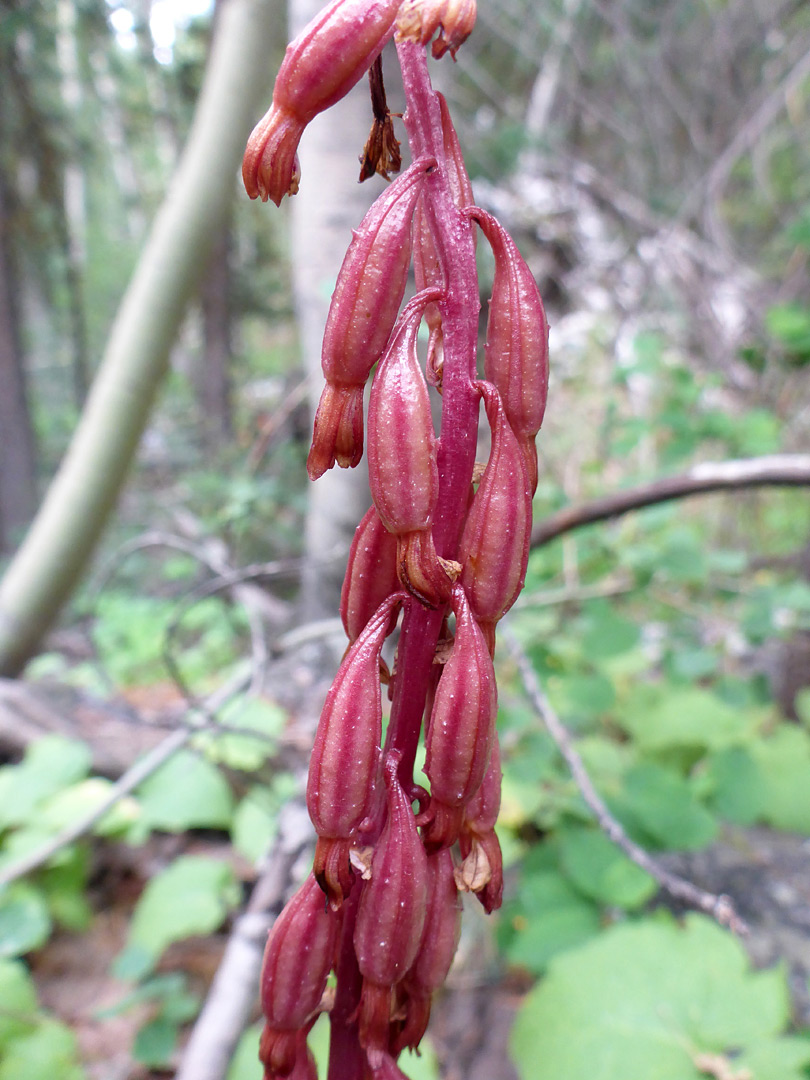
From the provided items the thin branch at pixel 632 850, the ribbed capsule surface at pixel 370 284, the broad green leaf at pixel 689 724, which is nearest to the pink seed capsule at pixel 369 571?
the ribbed capsule surface at pixel 370 284

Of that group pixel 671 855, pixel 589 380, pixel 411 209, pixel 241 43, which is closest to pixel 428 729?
pixel 411 209

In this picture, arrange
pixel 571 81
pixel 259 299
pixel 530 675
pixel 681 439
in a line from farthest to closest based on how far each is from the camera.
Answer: pixel 259 299
pixel 571 81
pixel 681 439
pixel 530 675

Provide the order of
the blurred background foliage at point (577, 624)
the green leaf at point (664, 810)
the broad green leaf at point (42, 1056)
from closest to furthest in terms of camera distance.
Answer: the broad green leaf at point (42, 1056) < the blurred background foliage at point (577, 624) < the green leaf at point (664, 810)

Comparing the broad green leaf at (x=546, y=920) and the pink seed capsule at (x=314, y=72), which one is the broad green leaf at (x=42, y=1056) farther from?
the pink seed capsule at (x=314, y=72)

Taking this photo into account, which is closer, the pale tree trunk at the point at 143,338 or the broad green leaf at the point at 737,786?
the broad green leaf at the point at 737,786

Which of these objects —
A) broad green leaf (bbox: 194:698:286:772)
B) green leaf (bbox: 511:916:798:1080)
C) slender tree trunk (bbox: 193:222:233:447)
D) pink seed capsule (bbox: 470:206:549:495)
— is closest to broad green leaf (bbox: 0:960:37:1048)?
broad green leaf (bbox: 194:698:286:772)

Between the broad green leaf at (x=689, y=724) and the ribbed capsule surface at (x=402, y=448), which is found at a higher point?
the ribbed capsule surface at (x=402, y=448)

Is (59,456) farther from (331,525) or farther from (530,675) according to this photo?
(530,675)
